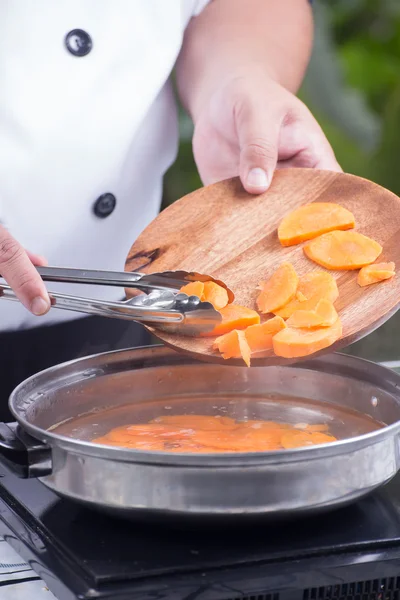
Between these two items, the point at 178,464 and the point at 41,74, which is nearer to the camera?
the point at 178,464

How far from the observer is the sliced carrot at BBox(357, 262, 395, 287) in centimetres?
122

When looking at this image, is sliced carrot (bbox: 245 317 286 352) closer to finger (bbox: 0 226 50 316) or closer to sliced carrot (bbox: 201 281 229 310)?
sliced carrot (bbox: 201 281 229 310)

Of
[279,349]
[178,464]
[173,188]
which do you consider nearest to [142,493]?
[178,464]

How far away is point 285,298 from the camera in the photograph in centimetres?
119

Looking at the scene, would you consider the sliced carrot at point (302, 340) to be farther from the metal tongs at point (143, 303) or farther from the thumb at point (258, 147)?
the thumb at point (258, 147)

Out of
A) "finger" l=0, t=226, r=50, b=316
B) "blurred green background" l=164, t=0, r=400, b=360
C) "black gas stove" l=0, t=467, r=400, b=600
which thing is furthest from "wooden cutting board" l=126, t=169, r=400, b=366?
"blurred green background" l=164, t=0, r=400, b=360

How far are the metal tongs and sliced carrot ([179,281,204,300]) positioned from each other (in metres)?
0.01

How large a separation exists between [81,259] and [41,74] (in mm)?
324

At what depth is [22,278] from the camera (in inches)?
41.9

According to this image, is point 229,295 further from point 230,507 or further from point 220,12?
point 220,12

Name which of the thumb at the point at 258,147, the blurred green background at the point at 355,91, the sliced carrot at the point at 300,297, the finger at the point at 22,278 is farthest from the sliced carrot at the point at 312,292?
the blurred green background at the point at 355,91

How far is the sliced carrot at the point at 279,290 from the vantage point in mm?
1196

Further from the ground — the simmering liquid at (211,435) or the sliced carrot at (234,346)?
the sliced carrot at (234,346)

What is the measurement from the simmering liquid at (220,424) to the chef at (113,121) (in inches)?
11.6
